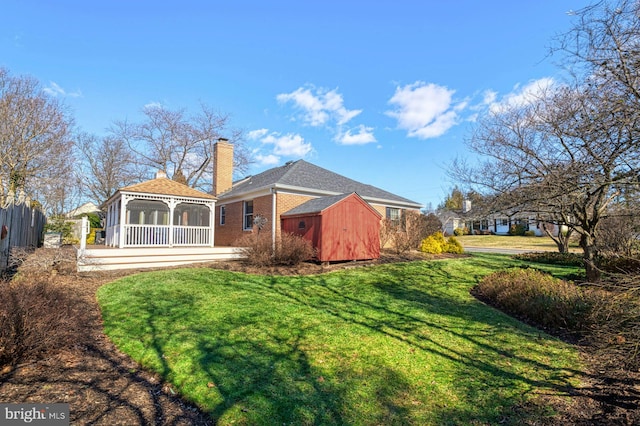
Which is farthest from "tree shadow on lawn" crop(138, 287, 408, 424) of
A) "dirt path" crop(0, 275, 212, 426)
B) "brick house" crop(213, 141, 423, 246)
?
"brick house" crop(213, 141, 423, 246)

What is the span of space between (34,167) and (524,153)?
26589 millimetres

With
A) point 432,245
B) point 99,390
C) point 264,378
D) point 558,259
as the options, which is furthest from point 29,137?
point 558,259

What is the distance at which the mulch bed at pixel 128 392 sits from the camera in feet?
10.6

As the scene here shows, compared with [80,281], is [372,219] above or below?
above

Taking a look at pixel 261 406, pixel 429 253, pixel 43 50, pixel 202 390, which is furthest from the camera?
pixel 429 253

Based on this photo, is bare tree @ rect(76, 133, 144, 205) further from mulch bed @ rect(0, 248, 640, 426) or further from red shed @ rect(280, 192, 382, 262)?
mulch bed @ rect(0, 248, 640, 426)

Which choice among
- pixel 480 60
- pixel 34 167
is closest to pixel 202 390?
pixel 480 60

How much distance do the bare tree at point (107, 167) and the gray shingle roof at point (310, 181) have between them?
15278 mm

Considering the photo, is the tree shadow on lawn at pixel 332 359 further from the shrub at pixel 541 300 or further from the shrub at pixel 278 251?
the shrub at pixel 278 251

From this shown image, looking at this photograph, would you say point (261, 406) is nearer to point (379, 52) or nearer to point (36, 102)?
point (379, 52)

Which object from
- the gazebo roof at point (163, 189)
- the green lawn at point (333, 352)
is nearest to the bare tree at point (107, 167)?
the gazebo roof at point (163, 189)

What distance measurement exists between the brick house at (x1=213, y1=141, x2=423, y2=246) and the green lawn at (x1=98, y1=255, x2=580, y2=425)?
695 cm

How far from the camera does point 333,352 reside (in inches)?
188

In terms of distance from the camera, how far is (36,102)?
1989cm
